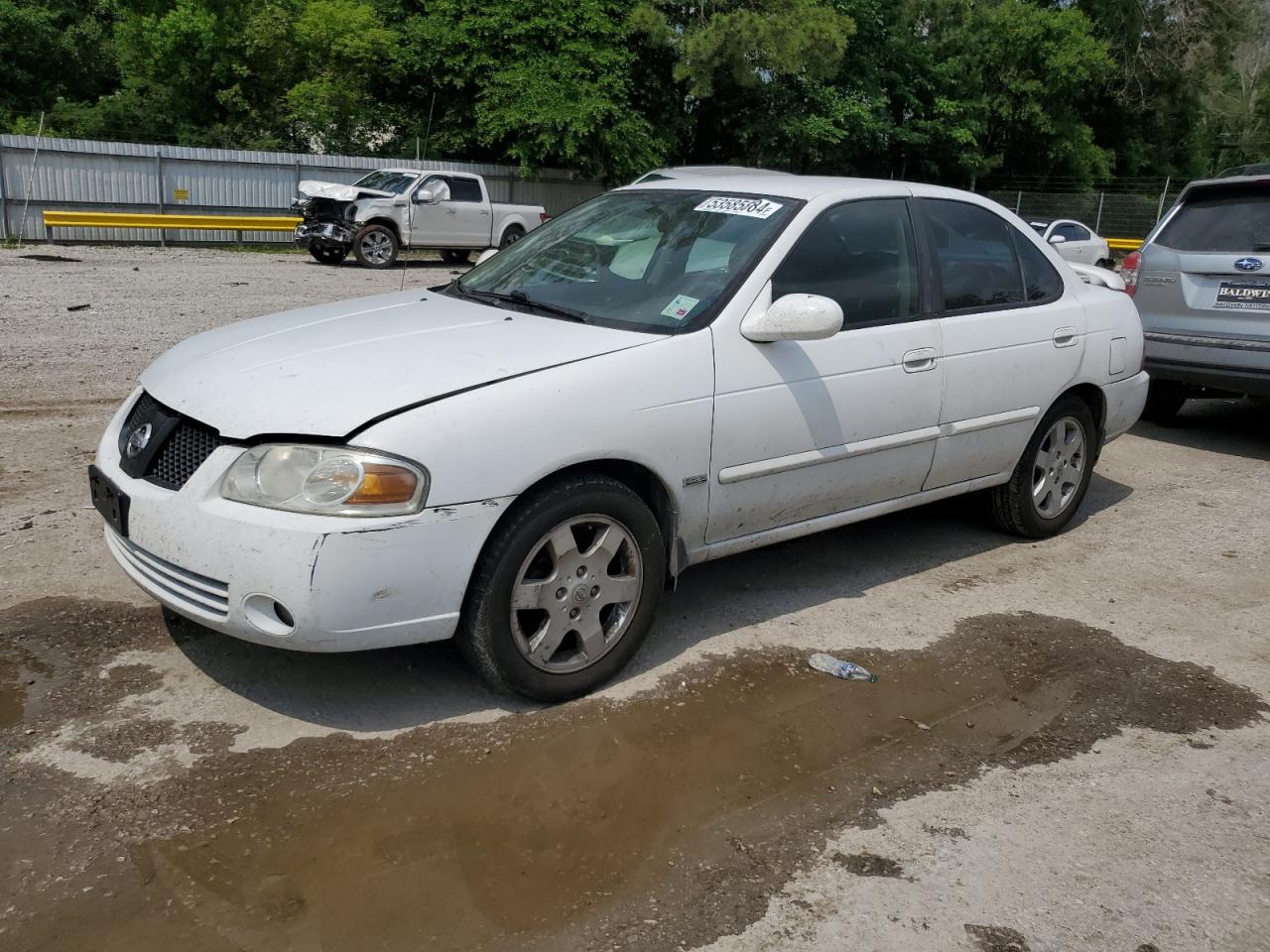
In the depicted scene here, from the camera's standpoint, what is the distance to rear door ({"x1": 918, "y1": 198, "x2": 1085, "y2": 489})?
5004 mm

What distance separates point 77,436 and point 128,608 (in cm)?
272

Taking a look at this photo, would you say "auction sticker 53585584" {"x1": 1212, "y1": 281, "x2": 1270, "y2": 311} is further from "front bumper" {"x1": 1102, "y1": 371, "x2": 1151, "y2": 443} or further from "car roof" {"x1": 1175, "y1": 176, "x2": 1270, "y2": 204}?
"front bumper" {"x1": 1102, "y1": 371, "x2": 1151, "y2": 443}

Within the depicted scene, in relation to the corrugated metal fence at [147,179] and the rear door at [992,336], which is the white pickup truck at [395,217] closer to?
the corrugated metal fence at [147,179]

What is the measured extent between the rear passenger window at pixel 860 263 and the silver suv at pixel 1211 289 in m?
3.84

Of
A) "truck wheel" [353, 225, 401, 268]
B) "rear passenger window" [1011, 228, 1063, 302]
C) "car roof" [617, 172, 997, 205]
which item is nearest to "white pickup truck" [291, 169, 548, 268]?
"truck wheel" [353, 225, 401, 268]

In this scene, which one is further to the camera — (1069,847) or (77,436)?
(77,436)

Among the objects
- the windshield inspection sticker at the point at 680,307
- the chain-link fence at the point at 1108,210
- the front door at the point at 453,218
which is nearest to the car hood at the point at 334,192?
the front door at the point at 453,218

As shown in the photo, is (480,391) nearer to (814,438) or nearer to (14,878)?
(814,438)

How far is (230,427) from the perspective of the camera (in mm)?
3473

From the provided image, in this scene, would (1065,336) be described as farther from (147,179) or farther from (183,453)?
(147,179)

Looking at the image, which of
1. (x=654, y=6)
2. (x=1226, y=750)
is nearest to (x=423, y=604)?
(x=1226, y=750)

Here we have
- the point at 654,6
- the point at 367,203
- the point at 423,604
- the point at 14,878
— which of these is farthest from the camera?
the point at 654,6

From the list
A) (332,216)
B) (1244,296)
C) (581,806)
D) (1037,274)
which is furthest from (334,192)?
(581,806)

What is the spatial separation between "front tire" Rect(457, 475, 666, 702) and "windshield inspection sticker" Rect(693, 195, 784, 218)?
4.56ft
